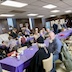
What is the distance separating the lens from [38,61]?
2.23 meters

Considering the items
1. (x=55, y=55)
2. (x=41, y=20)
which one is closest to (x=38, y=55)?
(x=55, y=55)

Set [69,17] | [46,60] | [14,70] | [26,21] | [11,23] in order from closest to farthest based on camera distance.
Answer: [46,60], [14,70], [11,23], [26,21], [69,17]

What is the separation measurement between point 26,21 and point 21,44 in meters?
7.03

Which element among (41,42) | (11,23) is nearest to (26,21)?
(11,23)

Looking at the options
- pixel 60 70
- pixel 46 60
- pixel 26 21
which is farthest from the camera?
pixel 26 21

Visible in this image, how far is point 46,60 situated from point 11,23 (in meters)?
8.42

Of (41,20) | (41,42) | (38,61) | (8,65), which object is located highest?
(41,42)

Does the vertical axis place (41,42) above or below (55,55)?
above

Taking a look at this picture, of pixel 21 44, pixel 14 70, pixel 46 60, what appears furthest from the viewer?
pixel 21 44

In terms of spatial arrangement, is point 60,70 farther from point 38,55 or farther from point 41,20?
point 41,20

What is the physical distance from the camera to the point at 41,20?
1402cm

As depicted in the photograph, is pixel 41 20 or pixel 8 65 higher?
pixel 8 65

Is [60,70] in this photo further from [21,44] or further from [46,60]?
[21,44]

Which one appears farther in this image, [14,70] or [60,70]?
[60,70]
